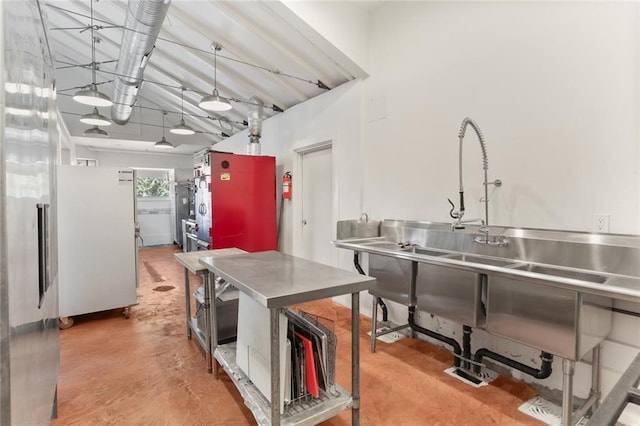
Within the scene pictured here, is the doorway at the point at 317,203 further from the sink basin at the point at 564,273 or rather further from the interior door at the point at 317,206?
the sink basin at the point at 564,273

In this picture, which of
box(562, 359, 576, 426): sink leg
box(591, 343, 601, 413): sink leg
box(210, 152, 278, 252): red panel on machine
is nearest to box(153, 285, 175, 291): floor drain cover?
box(210, 152, 278, 252): red panel on machine

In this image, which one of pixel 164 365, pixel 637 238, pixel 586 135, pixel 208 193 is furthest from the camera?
pixel 208 193

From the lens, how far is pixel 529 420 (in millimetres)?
1861

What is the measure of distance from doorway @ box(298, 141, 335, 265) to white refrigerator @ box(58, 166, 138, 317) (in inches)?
88.6

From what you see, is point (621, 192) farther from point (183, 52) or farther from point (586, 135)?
point (183, 52)

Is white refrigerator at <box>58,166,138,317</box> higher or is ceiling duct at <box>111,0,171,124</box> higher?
ceiling duct at <box>111,0,171,124</box>

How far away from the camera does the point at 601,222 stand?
1.90 metres

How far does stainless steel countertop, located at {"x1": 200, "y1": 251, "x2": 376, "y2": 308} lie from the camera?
138 cm

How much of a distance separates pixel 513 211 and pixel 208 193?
3.87 meters

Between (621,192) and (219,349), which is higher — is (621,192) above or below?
above

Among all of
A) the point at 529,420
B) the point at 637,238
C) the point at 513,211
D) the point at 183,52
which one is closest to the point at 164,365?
the point at 529,420

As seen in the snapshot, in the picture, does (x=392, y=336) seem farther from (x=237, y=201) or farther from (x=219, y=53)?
(x=219, y=53)

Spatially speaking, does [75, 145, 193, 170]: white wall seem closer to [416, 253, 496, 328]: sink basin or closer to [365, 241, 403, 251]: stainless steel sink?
[365, 241, 403, 251]: stainless steel sink

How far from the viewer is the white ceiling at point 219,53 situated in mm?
3295
